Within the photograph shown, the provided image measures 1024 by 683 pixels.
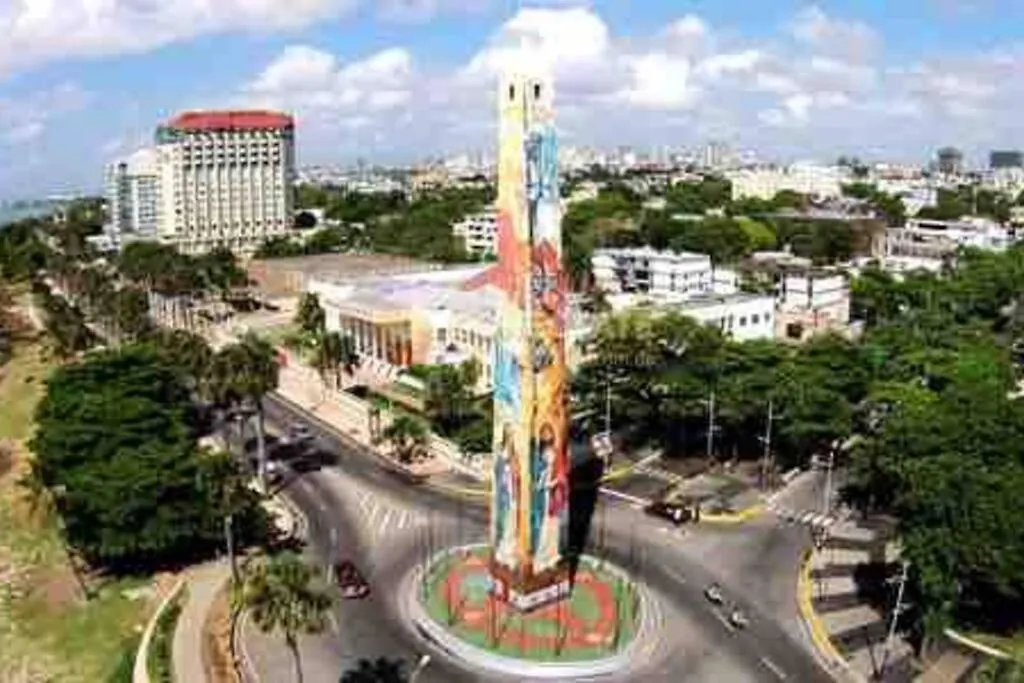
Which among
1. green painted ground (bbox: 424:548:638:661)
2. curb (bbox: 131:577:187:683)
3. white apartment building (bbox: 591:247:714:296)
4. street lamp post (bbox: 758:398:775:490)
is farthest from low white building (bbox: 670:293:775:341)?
curb (bbox: 131:577:187:683)

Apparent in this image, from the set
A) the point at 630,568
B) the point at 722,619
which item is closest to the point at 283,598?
the point at 722,619

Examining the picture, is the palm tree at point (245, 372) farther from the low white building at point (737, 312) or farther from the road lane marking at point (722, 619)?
the low white building at point (737, 312)

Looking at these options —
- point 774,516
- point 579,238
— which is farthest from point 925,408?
point 579,238

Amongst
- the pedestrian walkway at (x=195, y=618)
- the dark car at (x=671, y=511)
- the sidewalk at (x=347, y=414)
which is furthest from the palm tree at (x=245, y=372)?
the dark car at (x=671, y=511)

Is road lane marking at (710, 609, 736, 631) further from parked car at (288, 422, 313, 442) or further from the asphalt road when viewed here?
parked car at (288, 422, 313, 442)

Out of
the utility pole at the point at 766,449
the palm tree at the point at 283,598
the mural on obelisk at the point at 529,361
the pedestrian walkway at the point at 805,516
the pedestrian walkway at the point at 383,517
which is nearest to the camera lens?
the palm tree at the point at 283,598

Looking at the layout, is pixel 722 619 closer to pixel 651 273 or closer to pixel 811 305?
pixel 811 305
